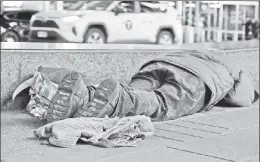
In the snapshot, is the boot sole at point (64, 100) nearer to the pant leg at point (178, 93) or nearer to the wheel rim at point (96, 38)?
the pant leg at point (178, 93)

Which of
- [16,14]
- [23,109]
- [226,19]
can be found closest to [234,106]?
[23,109]

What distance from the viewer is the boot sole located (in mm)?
3729

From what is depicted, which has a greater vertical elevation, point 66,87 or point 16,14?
point 16,14

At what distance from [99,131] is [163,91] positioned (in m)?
0.87

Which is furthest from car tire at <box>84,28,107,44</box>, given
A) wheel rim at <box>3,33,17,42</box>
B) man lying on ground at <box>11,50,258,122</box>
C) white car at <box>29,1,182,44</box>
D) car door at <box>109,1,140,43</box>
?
man lying on ground at <box>11,50,258,122</box>

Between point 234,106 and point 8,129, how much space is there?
81.7 inches

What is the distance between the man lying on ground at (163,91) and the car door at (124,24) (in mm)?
7255

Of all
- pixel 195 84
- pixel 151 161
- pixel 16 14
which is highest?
pixel 16 14

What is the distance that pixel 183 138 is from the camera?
12.4ft

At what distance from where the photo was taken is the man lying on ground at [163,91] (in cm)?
378

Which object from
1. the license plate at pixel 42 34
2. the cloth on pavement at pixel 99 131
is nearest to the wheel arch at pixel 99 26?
the license plate at pixel 42 34

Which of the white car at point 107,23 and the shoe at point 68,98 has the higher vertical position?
the white car at point 107,23

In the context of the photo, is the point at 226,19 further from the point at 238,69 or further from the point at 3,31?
the point at 238,69

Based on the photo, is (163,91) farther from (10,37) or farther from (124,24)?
(124,24)
